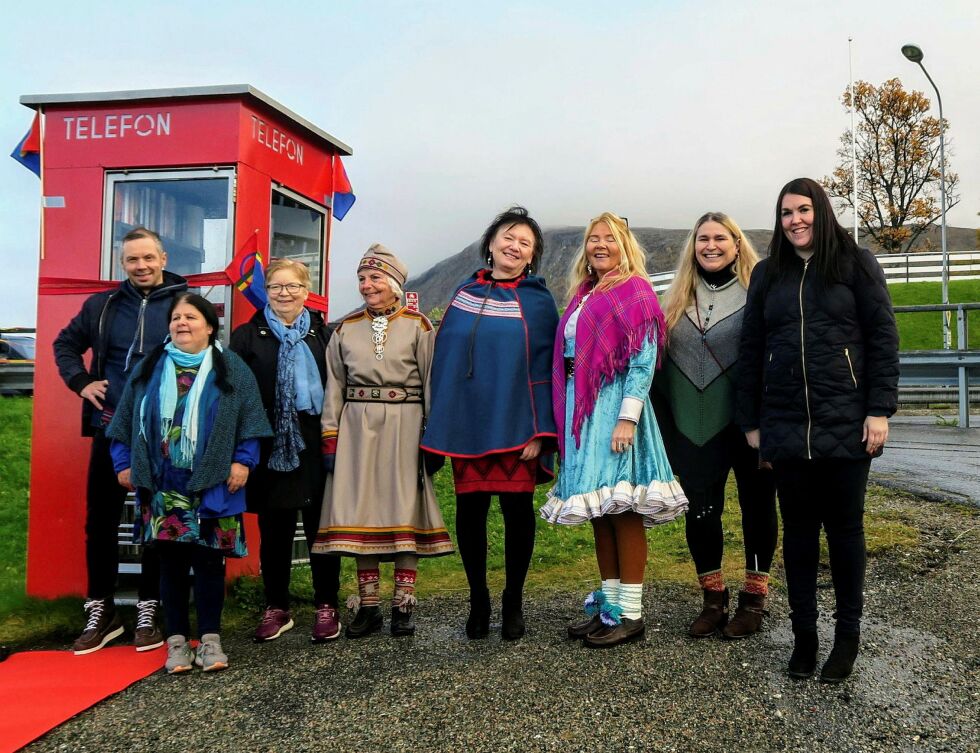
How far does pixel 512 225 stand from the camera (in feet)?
13.3

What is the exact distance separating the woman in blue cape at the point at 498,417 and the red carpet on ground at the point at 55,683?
152 cm

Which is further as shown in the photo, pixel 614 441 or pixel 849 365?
pixel 614 441

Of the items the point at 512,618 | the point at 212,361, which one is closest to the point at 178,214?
the point at 212,361

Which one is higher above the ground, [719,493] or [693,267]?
[693,267]

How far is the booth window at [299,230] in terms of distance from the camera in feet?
17.5

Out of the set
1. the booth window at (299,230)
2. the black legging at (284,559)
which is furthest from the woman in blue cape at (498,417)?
the booth window at (299,230)

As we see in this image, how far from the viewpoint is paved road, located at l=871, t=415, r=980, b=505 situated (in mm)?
6687

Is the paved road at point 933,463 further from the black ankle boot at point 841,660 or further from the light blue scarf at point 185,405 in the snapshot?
the light blue scarf at point 185,405

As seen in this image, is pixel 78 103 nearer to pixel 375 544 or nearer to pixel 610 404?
pixel 375 544

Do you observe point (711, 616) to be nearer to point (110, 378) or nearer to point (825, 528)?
point (825, 528)

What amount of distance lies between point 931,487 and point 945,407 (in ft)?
27.5

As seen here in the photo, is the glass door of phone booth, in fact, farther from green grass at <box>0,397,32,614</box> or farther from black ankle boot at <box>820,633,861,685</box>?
black ankle boot at <box>820,633,861,685</box>

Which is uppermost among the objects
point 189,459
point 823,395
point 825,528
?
point 823,395

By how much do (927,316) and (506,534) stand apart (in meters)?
24.1
